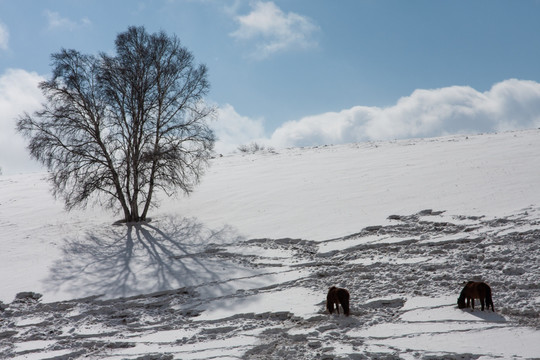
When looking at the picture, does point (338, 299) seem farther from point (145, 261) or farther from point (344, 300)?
point (145, 261)

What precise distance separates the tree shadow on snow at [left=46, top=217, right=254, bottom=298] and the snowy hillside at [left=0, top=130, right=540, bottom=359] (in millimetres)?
79

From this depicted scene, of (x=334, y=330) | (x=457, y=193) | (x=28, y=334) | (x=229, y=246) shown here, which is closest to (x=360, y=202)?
(x=457, y=193)

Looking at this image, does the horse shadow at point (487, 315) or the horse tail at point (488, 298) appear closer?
the horse shadow at point (487, 315)

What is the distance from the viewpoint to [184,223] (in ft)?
64.1

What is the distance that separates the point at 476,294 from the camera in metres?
8.80

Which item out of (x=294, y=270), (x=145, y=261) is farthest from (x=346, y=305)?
(x=145, y=261)

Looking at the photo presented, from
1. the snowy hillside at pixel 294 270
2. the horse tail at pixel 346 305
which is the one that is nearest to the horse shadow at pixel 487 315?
the snowy hillside at pixel 294 270

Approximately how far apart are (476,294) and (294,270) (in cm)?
536

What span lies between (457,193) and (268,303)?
10327 millimetres

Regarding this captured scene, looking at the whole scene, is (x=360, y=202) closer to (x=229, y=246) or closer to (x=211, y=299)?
(x=229, y=246)

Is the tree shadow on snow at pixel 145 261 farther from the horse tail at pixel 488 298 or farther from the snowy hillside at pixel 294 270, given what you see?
the horse tail at pixel 488 298

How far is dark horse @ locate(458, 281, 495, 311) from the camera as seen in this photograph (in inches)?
345

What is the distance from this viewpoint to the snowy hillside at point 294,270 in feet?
28.5

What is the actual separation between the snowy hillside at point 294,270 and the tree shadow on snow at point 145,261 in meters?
0.08
